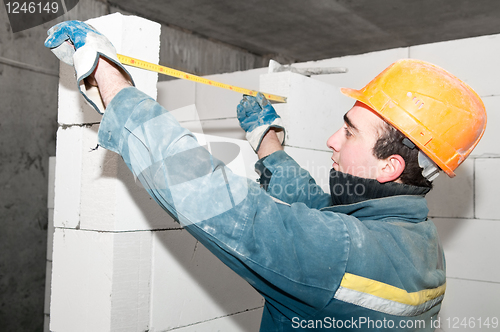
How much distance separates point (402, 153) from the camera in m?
1.54

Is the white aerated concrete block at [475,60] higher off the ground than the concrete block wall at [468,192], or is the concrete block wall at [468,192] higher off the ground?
the white aerated concrete block at [475,60]

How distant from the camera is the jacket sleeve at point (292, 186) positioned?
6.81 ft

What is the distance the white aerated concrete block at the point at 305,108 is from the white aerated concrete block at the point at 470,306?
1.68m

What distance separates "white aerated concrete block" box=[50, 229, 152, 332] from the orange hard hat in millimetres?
1304

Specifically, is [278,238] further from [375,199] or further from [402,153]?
[402,153]

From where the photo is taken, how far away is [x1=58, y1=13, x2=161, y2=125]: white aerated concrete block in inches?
76.4

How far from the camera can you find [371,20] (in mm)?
6707

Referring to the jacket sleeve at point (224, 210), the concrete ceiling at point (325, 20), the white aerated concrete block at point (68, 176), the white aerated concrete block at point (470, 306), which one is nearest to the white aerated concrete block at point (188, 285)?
the white aerated concrete block at point (68, 176)

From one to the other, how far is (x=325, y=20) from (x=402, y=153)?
5740 millimetres

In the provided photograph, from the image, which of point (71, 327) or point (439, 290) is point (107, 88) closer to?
point (439, 290)

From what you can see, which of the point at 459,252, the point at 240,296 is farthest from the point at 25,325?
the point at 459,252

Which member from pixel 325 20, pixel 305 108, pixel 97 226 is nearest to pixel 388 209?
pixel 97 226

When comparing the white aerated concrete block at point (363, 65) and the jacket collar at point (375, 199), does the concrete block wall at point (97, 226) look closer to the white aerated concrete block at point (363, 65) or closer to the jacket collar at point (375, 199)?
the jacket collar at point (375, 199)

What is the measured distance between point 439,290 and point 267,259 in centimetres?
77
